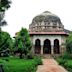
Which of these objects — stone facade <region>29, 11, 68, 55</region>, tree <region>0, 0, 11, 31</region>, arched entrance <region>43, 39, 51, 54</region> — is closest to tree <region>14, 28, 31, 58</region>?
stone facade <region>29, 11, 68, 55</region>

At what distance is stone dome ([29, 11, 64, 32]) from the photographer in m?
59.7

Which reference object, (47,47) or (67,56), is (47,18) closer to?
(47,47)

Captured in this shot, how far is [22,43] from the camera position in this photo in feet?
160

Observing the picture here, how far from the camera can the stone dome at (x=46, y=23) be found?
59.7m

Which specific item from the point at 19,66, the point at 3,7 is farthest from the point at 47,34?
the point at 3,7

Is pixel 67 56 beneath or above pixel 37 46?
beneath

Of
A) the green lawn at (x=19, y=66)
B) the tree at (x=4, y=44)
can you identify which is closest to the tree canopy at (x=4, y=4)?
the tree at (x=4, y=44)

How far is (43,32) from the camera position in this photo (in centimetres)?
5762

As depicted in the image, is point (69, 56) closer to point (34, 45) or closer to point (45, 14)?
point (34, 45)

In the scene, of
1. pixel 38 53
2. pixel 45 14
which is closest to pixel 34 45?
pixel 38 53

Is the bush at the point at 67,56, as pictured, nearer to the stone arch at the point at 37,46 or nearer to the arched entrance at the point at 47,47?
the arched entrance at the point at 47,47

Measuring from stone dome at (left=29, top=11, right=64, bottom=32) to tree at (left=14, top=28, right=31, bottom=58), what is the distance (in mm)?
9774

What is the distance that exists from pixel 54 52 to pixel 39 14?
28.6ft

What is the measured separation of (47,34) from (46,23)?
3.72 metres
